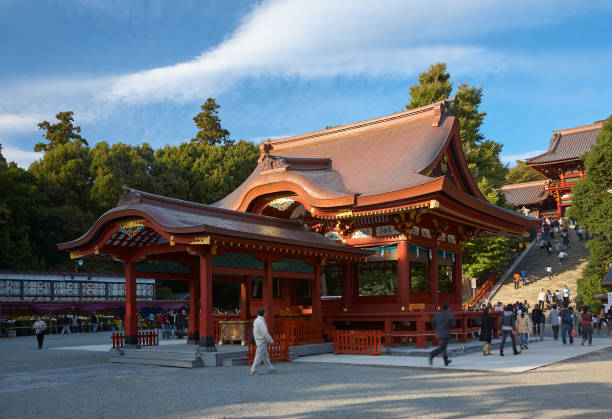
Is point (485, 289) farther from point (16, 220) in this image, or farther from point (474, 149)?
point (16, 220)

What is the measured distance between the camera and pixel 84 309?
36906 mm

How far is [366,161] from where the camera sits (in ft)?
73.0

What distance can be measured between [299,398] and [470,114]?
36.7 m

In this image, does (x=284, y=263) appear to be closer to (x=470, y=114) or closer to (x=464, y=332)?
(x=464, y=332)

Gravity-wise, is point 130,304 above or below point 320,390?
above

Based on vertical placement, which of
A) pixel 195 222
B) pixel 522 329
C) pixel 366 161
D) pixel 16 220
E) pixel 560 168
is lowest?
pixel 522 329

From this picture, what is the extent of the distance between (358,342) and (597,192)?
1939 centimetres

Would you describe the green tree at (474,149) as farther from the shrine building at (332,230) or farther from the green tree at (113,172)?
the green tree at (113,172)

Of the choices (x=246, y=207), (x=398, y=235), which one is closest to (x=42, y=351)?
(x=246, y=207)

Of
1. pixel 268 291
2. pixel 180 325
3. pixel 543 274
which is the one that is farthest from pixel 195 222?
pixel 543 274

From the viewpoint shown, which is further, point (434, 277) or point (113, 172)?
point (113, 172)

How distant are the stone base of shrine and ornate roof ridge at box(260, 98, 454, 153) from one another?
9.03m

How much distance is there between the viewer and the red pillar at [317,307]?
59.6ft

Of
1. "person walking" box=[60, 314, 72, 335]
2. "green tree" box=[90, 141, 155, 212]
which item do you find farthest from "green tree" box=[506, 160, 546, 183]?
"person walking" box=[60, 314, 72, 335]
